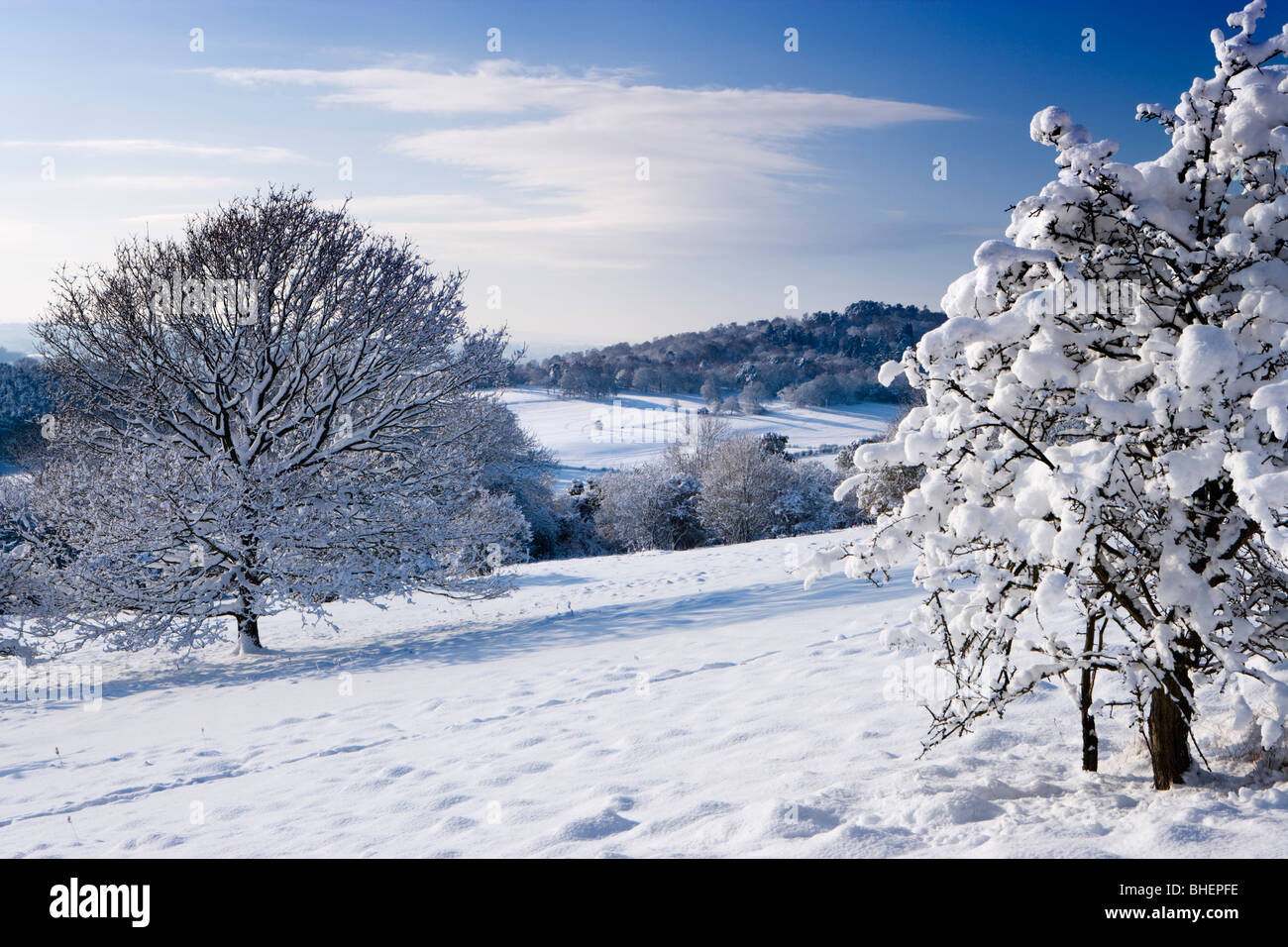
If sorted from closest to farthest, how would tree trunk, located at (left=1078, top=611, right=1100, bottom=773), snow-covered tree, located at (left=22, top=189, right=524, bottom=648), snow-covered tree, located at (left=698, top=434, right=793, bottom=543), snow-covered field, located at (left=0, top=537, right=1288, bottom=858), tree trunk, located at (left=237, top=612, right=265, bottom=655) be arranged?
snow-covered field, located at (left=0, top=537, right=1288, bottom=858) → tree trunk, located at (left=1078, top=611, right=1100, bottom=773) → snow-covered tree, located at (left=22, top=189, right=524, bottom=648) → tree trunk, located at (left=237, top=612, right=265, bottom=655) → snow-covered tree, located at (left=698, top=434, right=793, bottom=543)

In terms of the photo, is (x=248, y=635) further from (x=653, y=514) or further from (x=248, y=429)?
(x=653, y=514)

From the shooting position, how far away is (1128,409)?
12.6 ft

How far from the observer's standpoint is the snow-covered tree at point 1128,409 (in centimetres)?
372

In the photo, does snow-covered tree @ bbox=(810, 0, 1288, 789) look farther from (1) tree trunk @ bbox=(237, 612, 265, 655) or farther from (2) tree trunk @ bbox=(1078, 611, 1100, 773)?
(1) tree trunk @ bbox=(237, 612, 265, 655)

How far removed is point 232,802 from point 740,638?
6.32 meters

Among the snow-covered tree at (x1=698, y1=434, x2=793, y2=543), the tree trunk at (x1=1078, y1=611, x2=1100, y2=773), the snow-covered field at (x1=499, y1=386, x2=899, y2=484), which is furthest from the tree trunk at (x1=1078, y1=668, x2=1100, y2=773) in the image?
the snow-covered field at (x1=499, y1=386, x2=899, y2=484)

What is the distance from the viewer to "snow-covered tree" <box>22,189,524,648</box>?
12039mm

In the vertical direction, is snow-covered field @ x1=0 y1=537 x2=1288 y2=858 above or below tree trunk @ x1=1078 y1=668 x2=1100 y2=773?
below

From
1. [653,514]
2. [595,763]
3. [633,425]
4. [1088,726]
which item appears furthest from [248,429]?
[633,425]

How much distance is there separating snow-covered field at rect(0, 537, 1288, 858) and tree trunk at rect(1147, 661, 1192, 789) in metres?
0.12

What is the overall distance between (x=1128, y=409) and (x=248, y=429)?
41.9 ft

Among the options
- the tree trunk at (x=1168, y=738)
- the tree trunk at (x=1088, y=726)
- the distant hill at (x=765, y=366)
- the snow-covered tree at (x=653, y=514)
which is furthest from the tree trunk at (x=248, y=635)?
the distant hill at (x=765, y=366)
